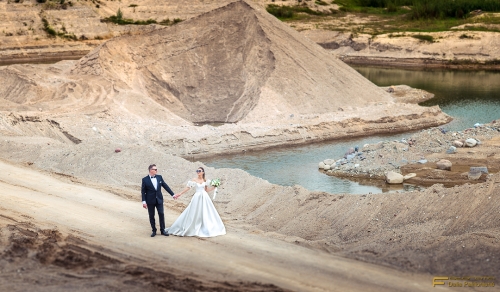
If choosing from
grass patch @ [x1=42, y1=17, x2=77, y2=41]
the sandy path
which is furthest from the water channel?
grass patch @ [x1=42, y1=17, x2=77, y2=41]

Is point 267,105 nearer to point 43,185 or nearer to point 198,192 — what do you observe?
point 43,185

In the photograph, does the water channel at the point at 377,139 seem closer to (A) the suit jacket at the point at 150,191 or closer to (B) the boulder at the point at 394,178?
(B) the boulder at the point at 394,178

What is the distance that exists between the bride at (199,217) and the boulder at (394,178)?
9851 mm

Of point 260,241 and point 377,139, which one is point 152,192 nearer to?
point 260,241

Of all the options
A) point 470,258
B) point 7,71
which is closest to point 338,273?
point 470,258

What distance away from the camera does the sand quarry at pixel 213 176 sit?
11.3m

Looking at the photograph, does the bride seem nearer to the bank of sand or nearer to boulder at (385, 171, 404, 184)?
the bank of sand

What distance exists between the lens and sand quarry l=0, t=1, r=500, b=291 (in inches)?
444

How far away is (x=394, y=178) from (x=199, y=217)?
10.2m

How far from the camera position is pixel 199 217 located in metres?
13.1

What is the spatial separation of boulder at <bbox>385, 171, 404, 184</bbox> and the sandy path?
8.40 metres

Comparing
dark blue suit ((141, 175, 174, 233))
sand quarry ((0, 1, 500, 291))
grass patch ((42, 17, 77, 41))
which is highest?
grass patch ((42, 17, 77, 41))

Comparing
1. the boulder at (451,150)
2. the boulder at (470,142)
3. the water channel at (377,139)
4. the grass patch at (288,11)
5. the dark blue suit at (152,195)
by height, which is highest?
the grass patch at (288,11)

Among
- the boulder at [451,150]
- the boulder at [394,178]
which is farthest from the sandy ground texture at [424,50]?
the boulder at [394,178]
